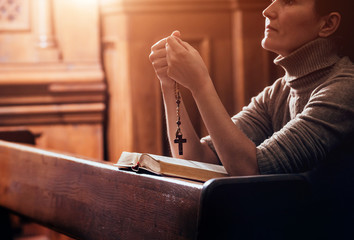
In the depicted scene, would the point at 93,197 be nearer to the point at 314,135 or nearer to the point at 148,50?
the point at 314,135

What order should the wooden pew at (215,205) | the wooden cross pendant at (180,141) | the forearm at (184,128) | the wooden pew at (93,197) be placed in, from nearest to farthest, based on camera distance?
the wooden pew at (215,205) → the wooden pew at (93,197) → the wooden cross pendant at (180,141) → the forearm at (184,128)

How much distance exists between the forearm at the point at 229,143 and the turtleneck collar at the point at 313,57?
23cm

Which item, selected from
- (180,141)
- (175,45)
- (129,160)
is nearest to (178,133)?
(180,141)

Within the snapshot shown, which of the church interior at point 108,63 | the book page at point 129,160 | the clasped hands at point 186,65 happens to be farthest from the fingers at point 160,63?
the church interior at point 108,63

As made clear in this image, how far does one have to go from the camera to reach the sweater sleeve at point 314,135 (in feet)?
3.35

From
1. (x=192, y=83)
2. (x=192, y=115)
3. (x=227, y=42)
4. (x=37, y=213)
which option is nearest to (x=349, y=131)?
(x=192, y=83)

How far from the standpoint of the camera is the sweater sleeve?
1021 millimetres

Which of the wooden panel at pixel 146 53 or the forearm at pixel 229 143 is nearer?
the forearm at pixel 229 143

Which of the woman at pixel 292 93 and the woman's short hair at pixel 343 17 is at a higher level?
the woman's short hair at pixel 343 17

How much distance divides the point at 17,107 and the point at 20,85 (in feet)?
0.48

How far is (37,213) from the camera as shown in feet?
5.75

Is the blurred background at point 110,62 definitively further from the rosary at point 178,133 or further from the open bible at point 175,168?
the open bible at point 175,168

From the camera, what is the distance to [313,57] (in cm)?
113

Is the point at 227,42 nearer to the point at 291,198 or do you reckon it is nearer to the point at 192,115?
the point at 192,115
